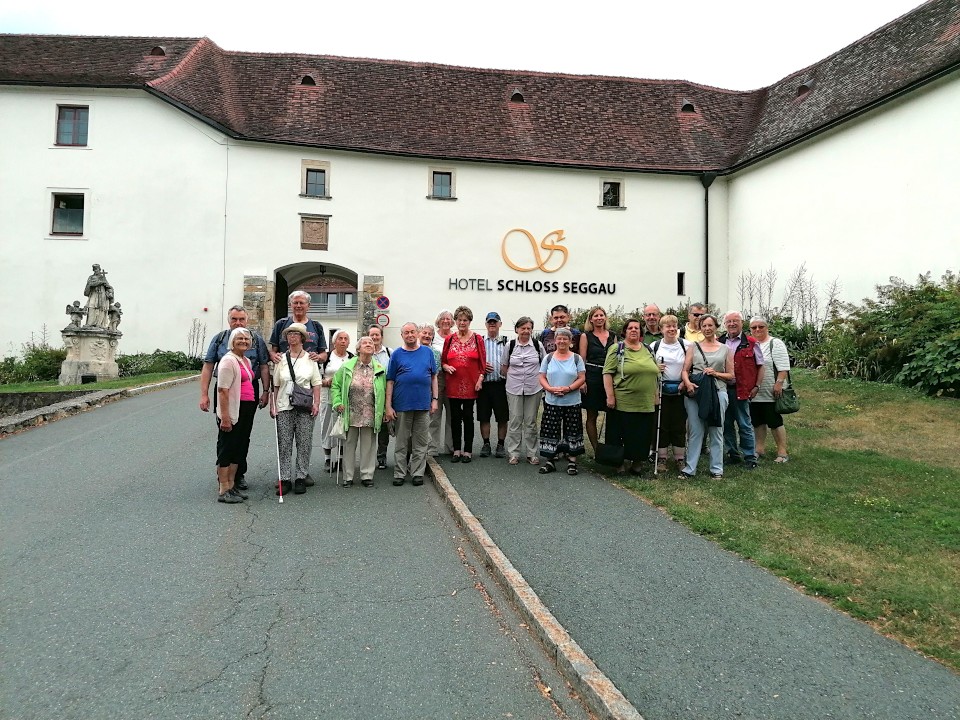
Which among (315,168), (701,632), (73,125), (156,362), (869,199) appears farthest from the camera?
(315,168)

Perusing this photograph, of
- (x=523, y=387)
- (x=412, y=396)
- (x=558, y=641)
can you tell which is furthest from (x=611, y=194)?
(x=558, y=641)

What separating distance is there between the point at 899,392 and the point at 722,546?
889cm

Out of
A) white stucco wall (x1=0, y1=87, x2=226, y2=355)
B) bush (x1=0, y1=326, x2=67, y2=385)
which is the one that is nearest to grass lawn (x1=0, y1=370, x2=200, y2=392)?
bush (x1=0, y1=326, x2=67, y2=385)

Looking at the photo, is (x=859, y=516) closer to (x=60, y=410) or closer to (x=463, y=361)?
(x=463, y=361)

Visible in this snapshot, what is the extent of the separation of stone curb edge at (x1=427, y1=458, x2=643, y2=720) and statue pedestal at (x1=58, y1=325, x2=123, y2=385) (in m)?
16.9

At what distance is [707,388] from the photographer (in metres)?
7.60

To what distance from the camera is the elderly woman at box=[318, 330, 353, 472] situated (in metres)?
7.73

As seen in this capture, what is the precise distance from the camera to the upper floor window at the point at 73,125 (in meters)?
25.9

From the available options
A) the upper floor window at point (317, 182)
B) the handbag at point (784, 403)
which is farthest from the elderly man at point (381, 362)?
the upper floor window at point (317, 182)

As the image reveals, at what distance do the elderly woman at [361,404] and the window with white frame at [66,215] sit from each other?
22.6 meters

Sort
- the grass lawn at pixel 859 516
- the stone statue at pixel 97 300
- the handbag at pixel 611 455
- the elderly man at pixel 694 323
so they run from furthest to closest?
the stone statue at pixel 97 300, the elderly man at pixel 694 323, the handbag at pixel 611 455, the grass lawn at pixel 859 516

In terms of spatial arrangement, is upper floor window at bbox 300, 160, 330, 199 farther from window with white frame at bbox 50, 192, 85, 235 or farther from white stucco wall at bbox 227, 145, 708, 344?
window with white frame at bbox 50, 192, 85, 235

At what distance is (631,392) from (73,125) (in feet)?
84.8

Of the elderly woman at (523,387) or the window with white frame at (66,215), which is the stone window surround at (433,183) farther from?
the elderly woman at (523,387)
